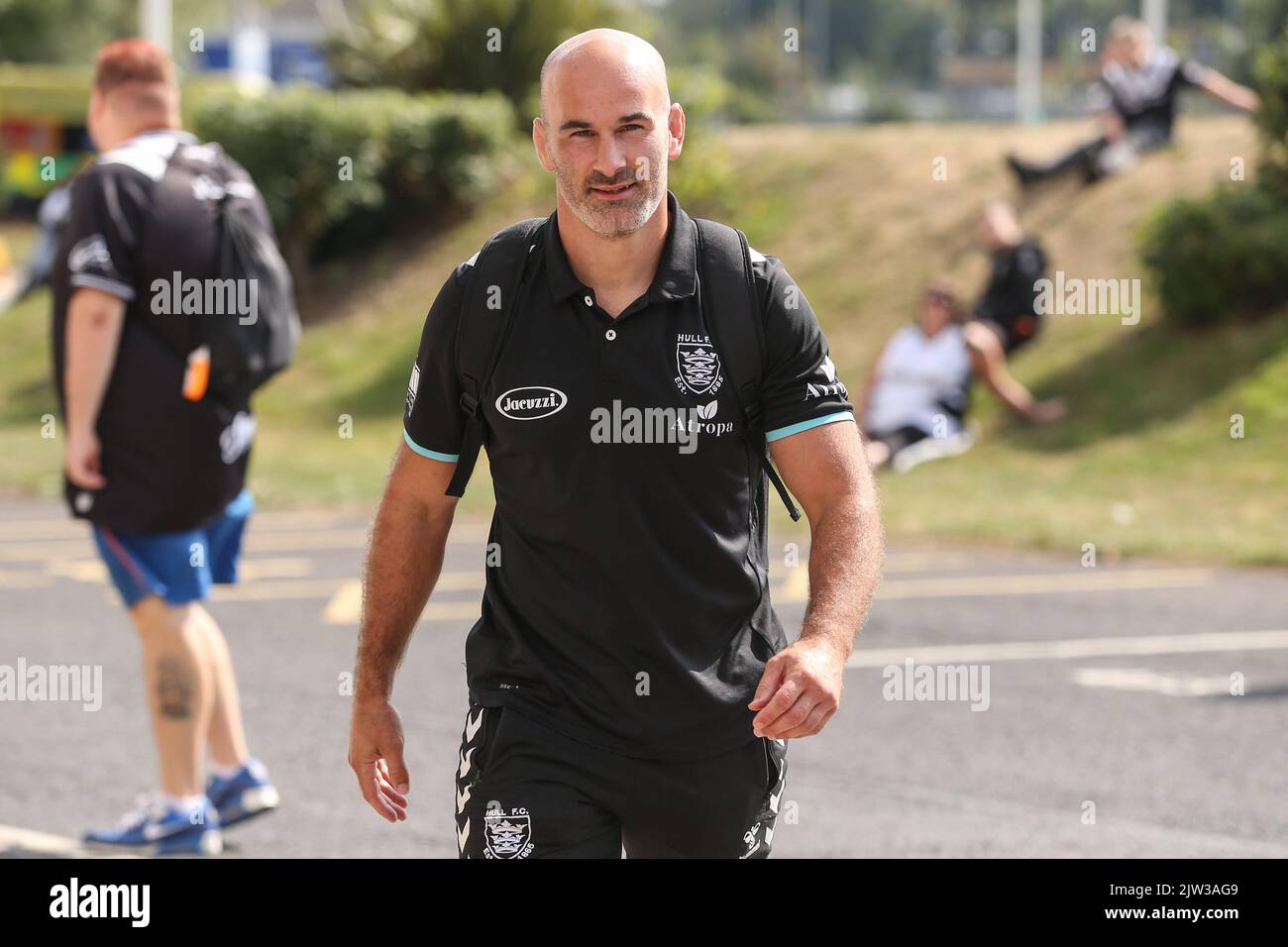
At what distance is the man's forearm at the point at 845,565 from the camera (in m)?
3.05

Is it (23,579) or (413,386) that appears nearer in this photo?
(413,386)

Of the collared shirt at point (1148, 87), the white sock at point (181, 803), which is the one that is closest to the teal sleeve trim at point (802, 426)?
the white sock at point (181, 803)

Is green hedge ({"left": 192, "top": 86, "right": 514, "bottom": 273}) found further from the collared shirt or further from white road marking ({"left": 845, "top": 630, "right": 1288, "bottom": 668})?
white road marking ({"left": 845, "top": 630, "right": 1288, "bottom": 668})

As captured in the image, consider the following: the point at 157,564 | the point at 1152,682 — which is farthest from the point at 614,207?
the point at 1152,682

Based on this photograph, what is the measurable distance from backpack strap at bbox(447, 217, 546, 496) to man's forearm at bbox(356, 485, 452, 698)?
28cm

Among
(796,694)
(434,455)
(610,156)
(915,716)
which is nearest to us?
(796,694)

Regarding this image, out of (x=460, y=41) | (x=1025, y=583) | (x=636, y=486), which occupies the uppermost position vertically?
(x=460, y=41)

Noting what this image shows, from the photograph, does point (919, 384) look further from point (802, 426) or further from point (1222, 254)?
point (802, 426)

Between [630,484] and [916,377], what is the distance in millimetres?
10563

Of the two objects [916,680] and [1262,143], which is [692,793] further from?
[1262,143]

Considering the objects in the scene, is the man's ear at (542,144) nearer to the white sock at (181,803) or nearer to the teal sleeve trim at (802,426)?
the teal sleeve trim at (802,426)

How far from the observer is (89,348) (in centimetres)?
526

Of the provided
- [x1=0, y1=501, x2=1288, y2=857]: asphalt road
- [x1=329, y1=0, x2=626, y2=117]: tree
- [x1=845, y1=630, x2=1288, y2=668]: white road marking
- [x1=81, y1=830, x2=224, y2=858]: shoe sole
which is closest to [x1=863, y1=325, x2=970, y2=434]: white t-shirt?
[x1=0, y1=501, x2=1288, y2=857]: asphalt road
